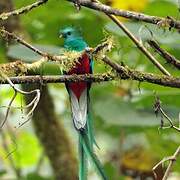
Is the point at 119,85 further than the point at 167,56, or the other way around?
the point at 119,85

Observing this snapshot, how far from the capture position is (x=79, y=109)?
1.86 metres

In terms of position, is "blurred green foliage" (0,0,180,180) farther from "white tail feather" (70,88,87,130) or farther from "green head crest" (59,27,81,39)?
"white tail feather" (70,88,87,130)

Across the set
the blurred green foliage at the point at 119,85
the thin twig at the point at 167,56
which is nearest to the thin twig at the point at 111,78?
the thin twig at the point at 167,56

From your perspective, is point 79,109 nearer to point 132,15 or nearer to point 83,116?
point 83,116

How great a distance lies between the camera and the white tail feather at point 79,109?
71.9 inches

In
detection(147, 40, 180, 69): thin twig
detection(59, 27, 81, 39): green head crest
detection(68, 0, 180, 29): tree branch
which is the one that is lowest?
detection(147, 40, 180, 69): thin twig

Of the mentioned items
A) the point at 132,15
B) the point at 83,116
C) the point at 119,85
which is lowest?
the point at 83,116

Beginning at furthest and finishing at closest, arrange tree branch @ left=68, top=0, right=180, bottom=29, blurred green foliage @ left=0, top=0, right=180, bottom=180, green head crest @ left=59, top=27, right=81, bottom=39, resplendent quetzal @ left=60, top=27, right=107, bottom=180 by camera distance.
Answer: blurred green foliage @ left=0, top=0, right=180, bottom=180 < green head crest @ left=59, top=27, right=81, bottom=39 < resplendent quetzal @ left=60, top=27, right=107, bottom=180 < tree branch @ left=68, top=0, right=180, bottom=29

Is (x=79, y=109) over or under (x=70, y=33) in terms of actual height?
under

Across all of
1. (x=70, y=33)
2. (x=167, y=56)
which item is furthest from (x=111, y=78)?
(x=70, y=33)

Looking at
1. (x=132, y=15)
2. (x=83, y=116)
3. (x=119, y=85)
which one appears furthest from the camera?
(x=119, y=85)

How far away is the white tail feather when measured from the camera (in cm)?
183

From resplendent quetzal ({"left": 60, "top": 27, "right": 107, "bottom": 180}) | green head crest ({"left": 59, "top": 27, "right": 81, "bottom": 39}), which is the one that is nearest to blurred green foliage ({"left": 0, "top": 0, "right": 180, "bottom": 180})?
green head crest ({"left": 59, "top": 27, "right": 81, "bottom": 39})

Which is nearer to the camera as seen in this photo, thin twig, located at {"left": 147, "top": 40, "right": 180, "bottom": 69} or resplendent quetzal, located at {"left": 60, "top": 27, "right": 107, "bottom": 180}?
thin twig, located at {"left": 147, "top": 40, "right": 180, "bottom": 69}
